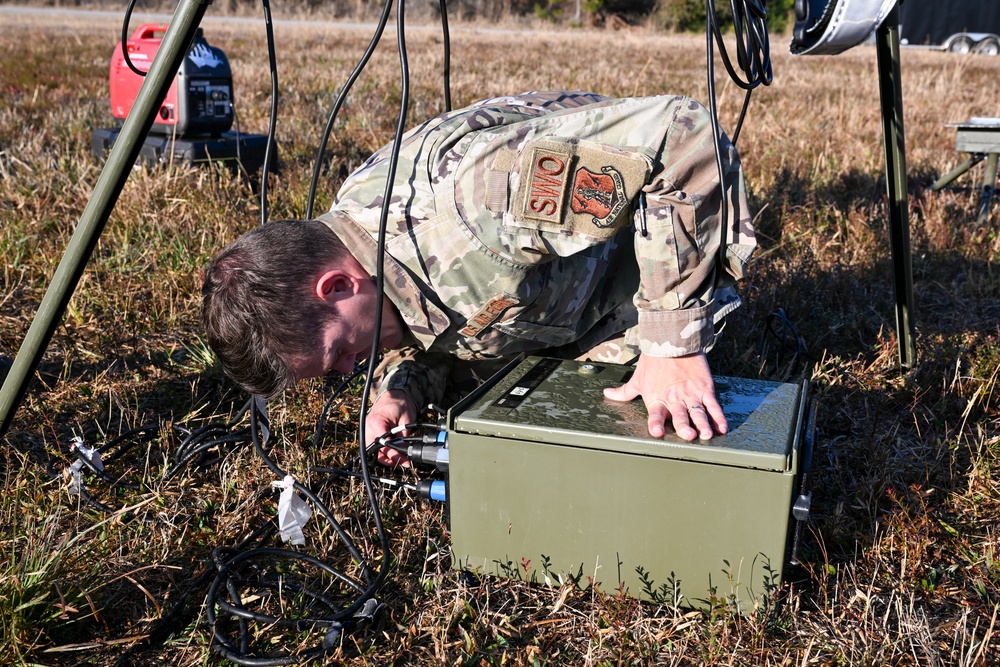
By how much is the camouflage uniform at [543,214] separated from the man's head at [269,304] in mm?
169

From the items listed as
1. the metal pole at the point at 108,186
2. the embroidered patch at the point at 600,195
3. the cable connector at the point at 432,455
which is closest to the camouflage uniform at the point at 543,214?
the embroidered patch at the point at 600,195

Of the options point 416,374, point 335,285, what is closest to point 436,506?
point 416,374

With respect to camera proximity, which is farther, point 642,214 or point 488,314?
point 488,314

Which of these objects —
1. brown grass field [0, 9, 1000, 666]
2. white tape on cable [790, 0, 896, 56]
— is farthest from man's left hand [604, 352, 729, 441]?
white tape on cable [790, 0, 896, 56]

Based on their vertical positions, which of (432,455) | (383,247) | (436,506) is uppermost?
(383,247)

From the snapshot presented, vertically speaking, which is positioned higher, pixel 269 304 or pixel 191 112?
pixel 191 112

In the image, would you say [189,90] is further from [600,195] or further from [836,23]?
[836,23]

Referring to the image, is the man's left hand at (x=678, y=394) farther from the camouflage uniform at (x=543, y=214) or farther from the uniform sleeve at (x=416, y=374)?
the uniform sleeve at (x=416, y=374)

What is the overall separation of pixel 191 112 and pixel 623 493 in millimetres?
3801

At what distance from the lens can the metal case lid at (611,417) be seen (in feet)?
5.65

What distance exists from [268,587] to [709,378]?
1.16 metres

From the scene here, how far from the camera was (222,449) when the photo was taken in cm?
265

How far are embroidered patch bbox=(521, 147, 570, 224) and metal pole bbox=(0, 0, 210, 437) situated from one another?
797mm

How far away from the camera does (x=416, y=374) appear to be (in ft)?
9.18
